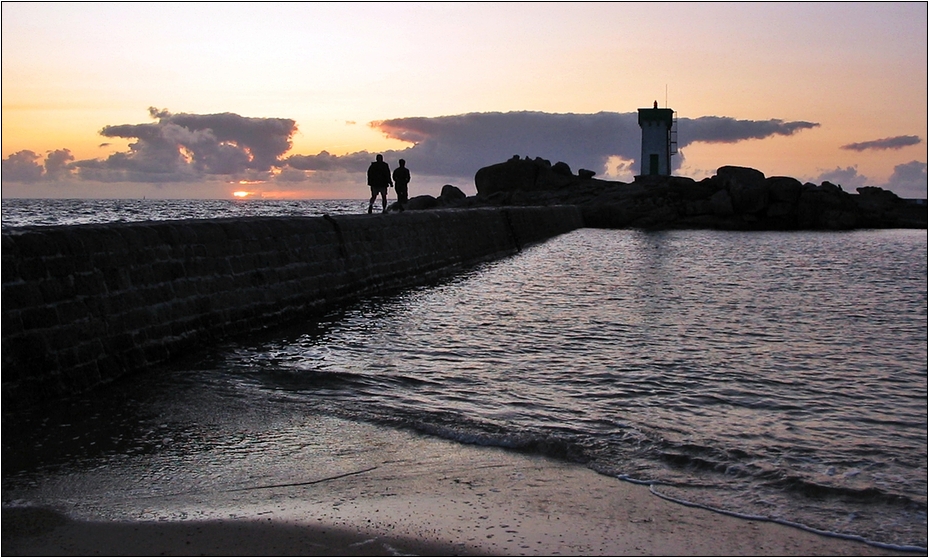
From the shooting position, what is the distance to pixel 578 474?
4.54 metres

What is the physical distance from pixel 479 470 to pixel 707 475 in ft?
4.09

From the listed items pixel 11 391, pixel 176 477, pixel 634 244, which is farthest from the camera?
pixel 634 244

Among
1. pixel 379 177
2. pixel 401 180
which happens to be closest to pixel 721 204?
pixel 401 180

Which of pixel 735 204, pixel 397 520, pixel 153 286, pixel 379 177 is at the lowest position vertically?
pixel 397 520

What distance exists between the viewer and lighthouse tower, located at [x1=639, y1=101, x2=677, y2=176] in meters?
55.8

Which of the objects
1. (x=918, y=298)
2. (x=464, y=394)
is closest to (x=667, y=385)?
(x=464, y=394)

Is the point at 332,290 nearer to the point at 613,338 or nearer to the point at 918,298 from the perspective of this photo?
the point at 613,338

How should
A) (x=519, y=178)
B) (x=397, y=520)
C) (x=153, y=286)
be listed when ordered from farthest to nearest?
(x=519, y=178) < (x=153, y=286) < (x=397, y=520)

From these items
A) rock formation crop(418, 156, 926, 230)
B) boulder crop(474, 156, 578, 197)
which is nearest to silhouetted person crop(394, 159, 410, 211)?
rock formation crop(418, 156, 926, 230)

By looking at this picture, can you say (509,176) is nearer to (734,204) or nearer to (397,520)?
(734,204)

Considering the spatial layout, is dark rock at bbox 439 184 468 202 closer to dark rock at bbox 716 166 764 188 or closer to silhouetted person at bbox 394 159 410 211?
dark rock at bbox 716 166 764 188

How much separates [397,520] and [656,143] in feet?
181

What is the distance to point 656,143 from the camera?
185ft

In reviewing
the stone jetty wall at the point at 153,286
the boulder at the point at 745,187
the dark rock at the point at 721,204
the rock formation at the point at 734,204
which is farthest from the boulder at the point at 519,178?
→ the stone jetty wall at the point at 153,286
